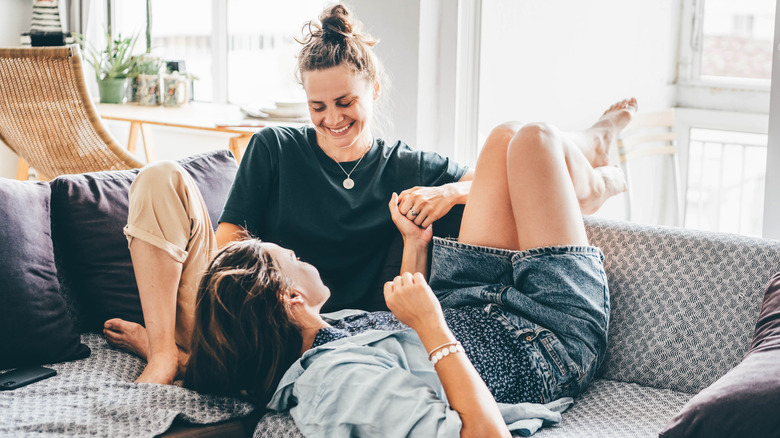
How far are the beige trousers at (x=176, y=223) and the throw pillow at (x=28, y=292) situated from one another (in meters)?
0.20

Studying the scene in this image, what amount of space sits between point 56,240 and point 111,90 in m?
2.33

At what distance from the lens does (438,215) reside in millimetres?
1887

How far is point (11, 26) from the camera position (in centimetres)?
469

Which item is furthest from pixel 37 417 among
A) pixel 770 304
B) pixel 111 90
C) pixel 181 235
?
pixel 111 90

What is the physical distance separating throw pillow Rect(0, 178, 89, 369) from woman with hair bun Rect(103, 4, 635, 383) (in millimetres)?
135

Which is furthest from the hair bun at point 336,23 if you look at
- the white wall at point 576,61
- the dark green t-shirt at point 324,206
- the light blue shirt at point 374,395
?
the white wall at point 576,61

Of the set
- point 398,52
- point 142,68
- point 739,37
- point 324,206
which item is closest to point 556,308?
point 324,206

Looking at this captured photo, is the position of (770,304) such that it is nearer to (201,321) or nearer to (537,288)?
(537,288)

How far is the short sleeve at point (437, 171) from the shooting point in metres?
2.02

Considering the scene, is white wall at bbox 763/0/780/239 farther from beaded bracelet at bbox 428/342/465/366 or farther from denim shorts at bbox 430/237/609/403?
beaded bracelet at bbox 428/342/465/366

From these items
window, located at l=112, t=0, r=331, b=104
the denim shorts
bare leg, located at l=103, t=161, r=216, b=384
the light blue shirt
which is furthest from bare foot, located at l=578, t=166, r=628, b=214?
window, located at l=112, t=0, r=331, b=104

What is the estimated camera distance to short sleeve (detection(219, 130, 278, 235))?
6.31 ft

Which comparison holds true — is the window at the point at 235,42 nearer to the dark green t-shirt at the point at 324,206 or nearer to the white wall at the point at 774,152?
the dark green t-shirt at the point at 324,206

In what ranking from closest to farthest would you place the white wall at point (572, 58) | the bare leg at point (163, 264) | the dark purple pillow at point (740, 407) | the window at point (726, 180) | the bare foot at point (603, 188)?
1. the dark purple pillow at point (740, 407)
2. the bare leg at point (163, 264)
3. the bare foot at point (603, 188)
4. the white wall at point (572, 58)
5. the window at point (726, 180)
